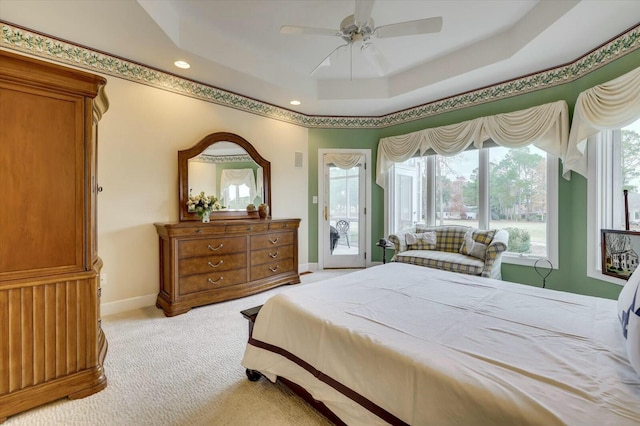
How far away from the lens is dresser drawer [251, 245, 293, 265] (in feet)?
12.3

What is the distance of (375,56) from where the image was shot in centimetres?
271

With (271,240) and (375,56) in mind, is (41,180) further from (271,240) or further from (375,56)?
(375,56)

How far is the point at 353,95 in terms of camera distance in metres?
4.27

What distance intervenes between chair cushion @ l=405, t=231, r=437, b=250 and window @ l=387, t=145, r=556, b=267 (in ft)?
1.66

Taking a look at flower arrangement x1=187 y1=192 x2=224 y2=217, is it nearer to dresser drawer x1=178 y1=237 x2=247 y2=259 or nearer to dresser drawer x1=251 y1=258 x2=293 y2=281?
dresser drawer x1=178 y1=237 x2=247 y2=259

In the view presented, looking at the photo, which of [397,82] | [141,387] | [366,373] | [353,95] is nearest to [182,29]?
[353,95]

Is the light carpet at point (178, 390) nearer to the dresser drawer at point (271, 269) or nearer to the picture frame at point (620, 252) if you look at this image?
the dresser drawer at point (271, 269)

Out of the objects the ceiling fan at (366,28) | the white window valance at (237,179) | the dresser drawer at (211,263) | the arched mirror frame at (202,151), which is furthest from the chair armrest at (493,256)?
the white window valance at (237,179)

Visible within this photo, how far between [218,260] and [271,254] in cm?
78

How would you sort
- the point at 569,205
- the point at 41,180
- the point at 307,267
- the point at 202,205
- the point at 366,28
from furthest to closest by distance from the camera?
the point at 307,267 → the point at 202,205 → the point at 569,205 → the point at 366,28 → the point at 41,180

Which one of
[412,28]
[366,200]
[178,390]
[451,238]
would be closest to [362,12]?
[412,28]

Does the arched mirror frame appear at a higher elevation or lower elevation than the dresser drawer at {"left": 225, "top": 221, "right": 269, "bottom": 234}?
higher

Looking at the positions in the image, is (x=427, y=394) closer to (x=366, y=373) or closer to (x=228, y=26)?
(x=366, y=373)

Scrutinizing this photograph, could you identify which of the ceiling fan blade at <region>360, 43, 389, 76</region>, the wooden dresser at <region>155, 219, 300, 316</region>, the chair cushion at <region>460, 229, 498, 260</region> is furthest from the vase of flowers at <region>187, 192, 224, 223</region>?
the chair cushion at <region>460, 229, 498, 260</region>
